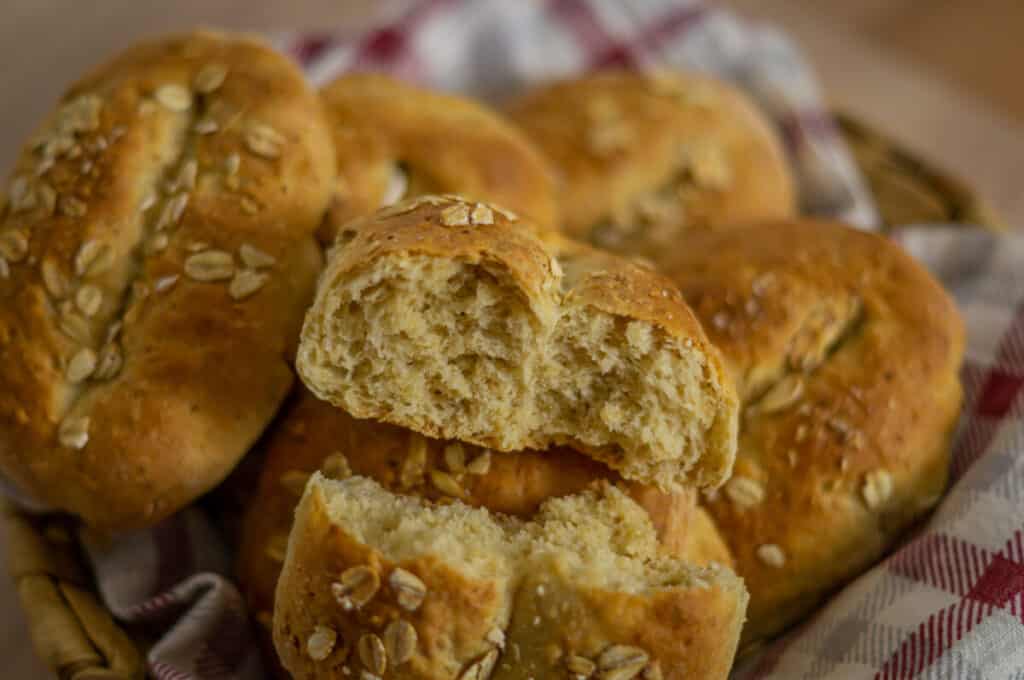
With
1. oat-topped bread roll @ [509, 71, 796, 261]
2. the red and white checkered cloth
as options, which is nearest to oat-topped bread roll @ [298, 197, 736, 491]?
the red and white checkered cloth

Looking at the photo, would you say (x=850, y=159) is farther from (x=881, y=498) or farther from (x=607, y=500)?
(x=607, y=500)

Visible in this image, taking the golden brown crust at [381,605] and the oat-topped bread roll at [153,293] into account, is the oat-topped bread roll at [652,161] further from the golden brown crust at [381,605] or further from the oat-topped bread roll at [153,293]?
the golden brown crust at [381,605]

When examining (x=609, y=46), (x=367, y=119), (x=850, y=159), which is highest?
(x=367, y=119)

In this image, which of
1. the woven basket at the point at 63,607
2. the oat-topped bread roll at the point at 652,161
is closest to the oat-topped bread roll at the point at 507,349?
the woven basket at the point at 63,607

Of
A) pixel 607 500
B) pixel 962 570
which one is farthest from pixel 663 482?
pixel 962 570

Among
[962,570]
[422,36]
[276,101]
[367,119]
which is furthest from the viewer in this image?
[422,36]

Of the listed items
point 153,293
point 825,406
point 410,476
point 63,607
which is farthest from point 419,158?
point 63,607
